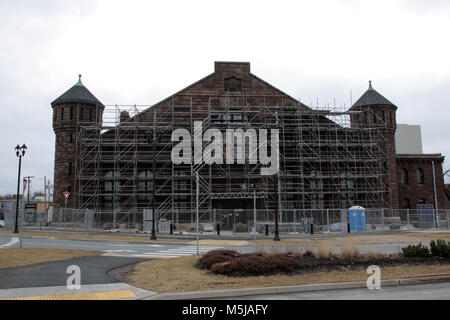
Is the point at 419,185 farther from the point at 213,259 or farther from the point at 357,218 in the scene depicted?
the point at 213,259

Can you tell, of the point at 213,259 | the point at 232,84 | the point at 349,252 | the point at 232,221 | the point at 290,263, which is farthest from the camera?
the point at 232,84

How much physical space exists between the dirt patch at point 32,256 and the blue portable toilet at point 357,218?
76.2 ft

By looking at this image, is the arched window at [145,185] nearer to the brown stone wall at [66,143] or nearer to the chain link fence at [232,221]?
the chain link fence at [232,221]

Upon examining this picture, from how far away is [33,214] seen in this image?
4128cm

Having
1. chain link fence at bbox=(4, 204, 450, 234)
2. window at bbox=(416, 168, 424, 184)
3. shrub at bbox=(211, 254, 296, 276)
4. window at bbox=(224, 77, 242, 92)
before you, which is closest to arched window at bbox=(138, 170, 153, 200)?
chain link fence at bbox=(4, 204, 450, 234)

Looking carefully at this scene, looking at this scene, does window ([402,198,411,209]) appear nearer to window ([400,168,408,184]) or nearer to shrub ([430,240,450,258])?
window ([400,168,408,184])

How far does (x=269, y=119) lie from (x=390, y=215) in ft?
50.5

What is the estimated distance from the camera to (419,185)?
50.2m

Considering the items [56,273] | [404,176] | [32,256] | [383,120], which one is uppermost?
[383,120]

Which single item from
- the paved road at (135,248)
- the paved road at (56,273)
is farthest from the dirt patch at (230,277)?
the paved road at (135,248)

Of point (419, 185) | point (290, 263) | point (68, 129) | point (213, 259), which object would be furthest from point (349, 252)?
point (419, 185)

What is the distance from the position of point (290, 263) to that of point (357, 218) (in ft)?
82.3

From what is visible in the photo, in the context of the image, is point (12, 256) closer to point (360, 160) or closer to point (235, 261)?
point (235, 261)

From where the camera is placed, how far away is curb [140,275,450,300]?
382 inches
